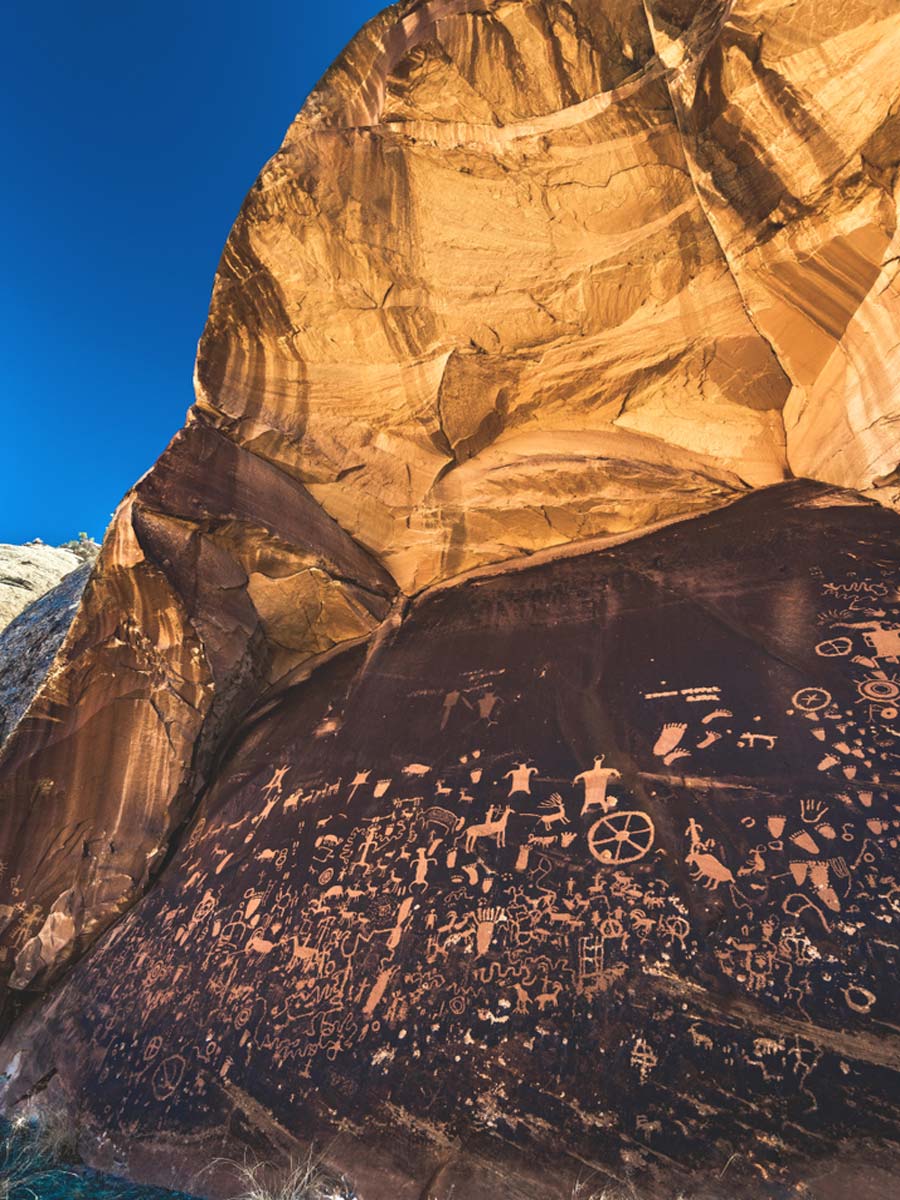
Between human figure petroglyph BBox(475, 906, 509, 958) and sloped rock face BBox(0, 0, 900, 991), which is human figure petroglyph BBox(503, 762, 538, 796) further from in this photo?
sloped rock face BBox(0, 0, 900, 991)

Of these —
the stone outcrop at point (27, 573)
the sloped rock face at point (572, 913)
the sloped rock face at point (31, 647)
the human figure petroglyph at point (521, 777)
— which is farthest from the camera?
the stone outcrop at point (27, 573)

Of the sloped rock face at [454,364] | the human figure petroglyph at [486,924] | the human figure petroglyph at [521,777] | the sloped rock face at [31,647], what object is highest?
the sloped rock face at [454,364]

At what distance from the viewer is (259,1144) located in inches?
133

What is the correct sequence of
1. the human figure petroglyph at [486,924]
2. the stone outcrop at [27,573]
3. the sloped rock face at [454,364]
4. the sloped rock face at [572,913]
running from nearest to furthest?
the sloped rock face at [572,913], the human figure petroglyph at [486,924], the sloped rock face at [454,364], the stone outcrop at [27,573]

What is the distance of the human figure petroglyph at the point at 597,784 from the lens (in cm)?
394

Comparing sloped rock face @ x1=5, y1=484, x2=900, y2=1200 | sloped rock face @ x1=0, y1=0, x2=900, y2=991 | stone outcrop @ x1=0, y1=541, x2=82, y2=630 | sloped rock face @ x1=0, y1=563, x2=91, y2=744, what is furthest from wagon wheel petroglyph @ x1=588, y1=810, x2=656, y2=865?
stone outcrop @ x1=0, y1=541, x2=82, y2=630

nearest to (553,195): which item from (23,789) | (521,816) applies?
(521,816)

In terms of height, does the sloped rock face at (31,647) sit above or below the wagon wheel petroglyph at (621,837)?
above

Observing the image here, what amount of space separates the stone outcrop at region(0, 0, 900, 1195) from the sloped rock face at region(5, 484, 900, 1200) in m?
0.05

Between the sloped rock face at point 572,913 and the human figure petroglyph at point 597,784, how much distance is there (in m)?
0.02

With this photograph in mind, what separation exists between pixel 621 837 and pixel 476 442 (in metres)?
4.31

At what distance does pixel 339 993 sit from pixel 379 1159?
0.86 m

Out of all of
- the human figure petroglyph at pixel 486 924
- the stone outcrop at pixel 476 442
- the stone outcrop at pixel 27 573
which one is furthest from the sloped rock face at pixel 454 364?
the stone outcrop at pixel 27 573

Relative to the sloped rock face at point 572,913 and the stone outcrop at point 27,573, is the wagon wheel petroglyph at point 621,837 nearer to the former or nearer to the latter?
the sloped rock face at point 572,913
